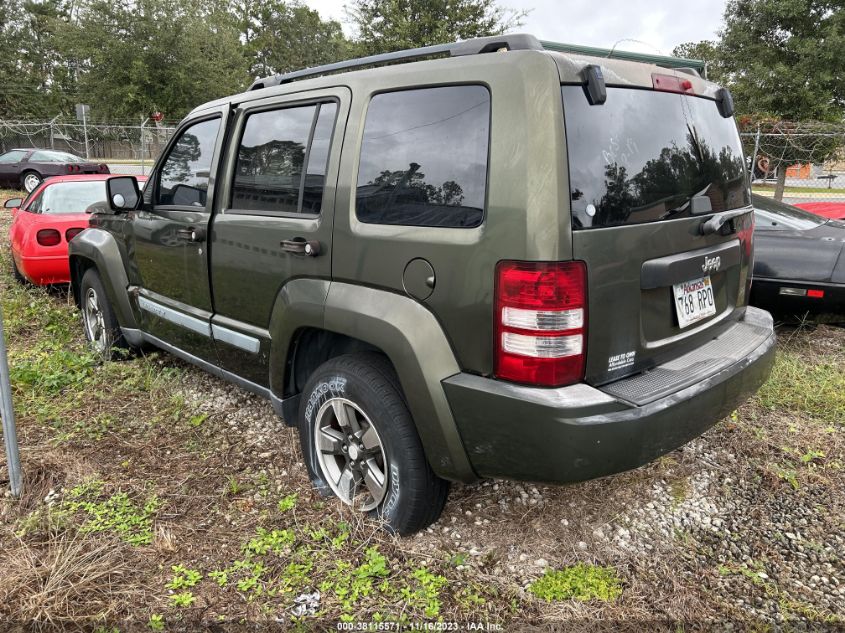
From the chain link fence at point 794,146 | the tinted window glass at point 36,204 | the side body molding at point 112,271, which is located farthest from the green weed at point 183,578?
the chain link fence at point 794,146

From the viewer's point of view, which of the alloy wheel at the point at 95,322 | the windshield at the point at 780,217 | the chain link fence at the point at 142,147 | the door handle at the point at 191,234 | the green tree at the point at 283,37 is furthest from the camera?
the green tree at the point at 283,37

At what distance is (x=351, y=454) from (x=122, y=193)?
8.69 ft

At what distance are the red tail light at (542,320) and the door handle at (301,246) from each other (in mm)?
929

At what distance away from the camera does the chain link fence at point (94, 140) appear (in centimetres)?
2433

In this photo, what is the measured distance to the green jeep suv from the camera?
6.39 ft

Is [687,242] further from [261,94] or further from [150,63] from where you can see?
[150,63]

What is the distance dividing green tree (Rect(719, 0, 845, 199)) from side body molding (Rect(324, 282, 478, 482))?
13.2 m

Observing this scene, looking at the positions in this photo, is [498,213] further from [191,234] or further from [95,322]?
[95,322]

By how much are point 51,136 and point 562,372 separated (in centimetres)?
2743

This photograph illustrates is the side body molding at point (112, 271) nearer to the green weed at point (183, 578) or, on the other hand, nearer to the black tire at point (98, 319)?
the black tire at point (98, 319)

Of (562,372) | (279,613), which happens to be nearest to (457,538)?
(279,613)

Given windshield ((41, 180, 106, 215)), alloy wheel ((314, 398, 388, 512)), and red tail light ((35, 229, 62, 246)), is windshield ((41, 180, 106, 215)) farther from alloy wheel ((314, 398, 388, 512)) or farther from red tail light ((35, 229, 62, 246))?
alloy wheel ((314, 398, 388, 512))

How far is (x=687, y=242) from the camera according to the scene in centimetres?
233

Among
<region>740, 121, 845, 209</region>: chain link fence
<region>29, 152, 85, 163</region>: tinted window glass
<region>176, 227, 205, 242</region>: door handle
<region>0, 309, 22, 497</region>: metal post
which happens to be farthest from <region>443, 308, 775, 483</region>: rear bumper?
<region>29, 152, 85, 163</region>: tinted window glass
